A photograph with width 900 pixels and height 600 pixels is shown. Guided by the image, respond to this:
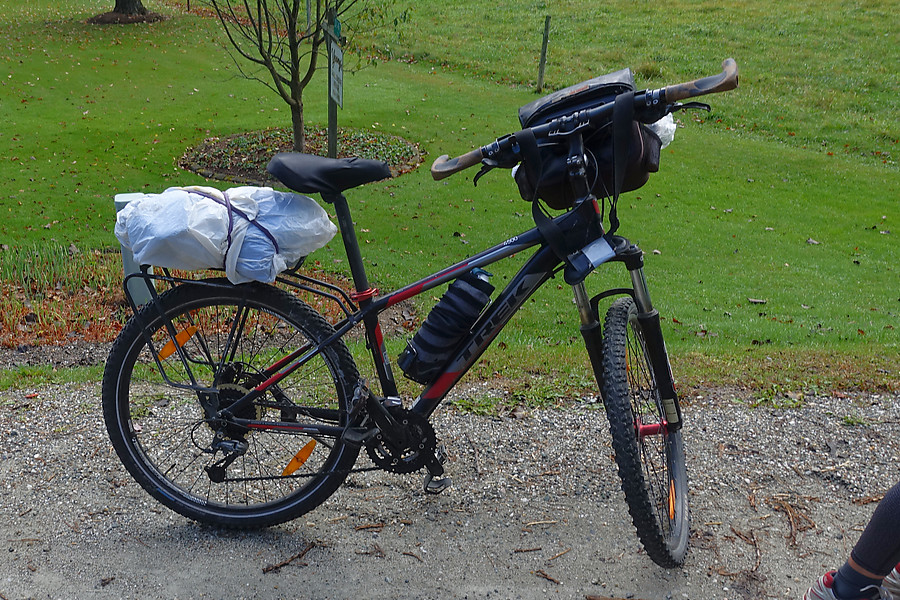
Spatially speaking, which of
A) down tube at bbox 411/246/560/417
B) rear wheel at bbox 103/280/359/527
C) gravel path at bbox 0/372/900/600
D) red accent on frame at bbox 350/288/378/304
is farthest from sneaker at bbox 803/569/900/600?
red accent on frame at bbox 350/288/378/304

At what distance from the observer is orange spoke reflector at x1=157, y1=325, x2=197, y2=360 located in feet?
9.69

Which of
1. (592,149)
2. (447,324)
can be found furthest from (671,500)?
(592,149)

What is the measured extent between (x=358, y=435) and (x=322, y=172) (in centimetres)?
100

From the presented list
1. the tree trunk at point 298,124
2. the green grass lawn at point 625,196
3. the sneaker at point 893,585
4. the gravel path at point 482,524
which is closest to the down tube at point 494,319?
the gravel path at point 482,524

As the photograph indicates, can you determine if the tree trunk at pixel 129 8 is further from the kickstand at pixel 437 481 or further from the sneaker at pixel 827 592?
the sneaker at pixel 827 592

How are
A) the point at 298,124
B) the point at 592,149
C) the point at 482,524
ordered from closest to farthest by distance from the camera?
the point at 592,149 → the point at 482,524 → the point at 298,124

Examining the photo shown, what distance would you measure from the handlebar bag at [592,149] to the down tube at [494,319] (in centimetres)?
25

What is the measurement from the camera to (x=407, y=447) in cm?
297

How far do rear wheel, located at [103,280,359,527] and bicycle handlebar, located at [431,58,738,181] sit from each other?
31.6 inches

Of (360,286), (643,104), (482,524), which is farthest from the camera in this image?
(482,524)

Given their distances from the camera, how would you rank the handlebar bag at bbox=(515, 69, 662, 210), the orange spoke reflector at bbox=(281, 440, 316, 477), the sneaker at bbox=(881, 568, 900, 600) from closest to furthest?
the handlebar bag at bbox=(515, 69, 662, 210) → the sneaker at bbox=(881, 568, 900, 600) → the orange spoke reflector at bbox=(281, 440, 316, 477)

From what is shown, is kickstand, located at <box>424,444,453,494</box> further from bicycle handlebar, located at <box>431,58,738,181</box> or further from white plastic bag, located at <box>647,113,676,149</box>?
white plastic bag, located at <box>647,113,676,149</box>

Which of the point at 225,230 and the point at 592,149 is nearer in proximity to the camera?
the point at 592,149

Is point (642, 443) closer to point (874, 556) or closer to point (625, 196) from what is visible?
point (874, 556)
